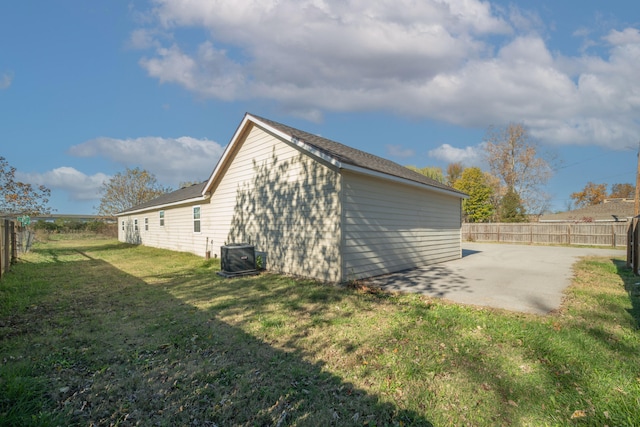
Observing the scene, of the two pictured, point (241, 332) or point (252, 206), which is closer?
point (241, 332)

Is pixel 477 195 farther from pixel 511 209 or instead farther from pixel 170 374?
pixel 170 374

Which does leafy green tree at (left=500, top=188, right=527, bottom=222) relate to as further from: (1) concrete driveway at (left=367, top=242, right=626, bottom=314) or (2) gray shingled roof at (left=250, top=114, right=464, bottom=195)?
(2) gray shingled roof at (left=250, top=114, right=464, bottom=195)

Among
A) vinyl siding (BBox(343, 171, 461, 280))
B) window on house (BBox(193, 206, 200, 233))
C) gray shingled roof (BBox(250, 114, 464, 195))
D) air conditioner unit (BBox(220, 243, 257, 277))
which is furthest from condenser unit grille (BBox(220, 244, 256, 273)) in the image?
window on house (BBox(193, 206, 200, 233))

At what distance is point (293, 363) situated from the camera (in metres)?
3.38

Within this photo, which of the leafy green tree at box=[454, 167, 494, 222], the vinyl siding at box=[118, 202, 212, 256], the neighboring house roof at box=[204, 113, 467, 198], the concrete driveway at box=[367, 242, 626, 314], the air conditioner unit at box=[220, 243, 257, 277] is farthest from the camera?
the leafy green tree at box=[454, 167, 494, 222]

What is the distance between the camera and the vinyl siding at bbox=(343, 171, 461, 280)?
744 cm

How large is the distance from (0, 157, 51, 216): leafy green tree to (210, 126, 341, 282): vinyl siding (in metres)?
15.0

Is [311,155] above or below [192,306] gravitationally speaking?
above

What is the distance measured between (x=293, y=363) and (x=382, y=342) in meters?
1.21

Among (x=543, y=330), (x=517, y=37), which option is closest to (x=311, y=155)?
(x=543, y=330)

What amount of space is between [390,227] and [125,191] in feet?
122

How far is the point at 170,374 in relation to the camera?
10.3 feet

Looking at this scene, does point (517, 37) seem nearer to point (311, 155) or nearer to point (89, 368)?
point (311, 155)

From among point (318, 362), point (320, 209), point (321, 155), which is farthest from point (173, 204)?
point (318, 362)
